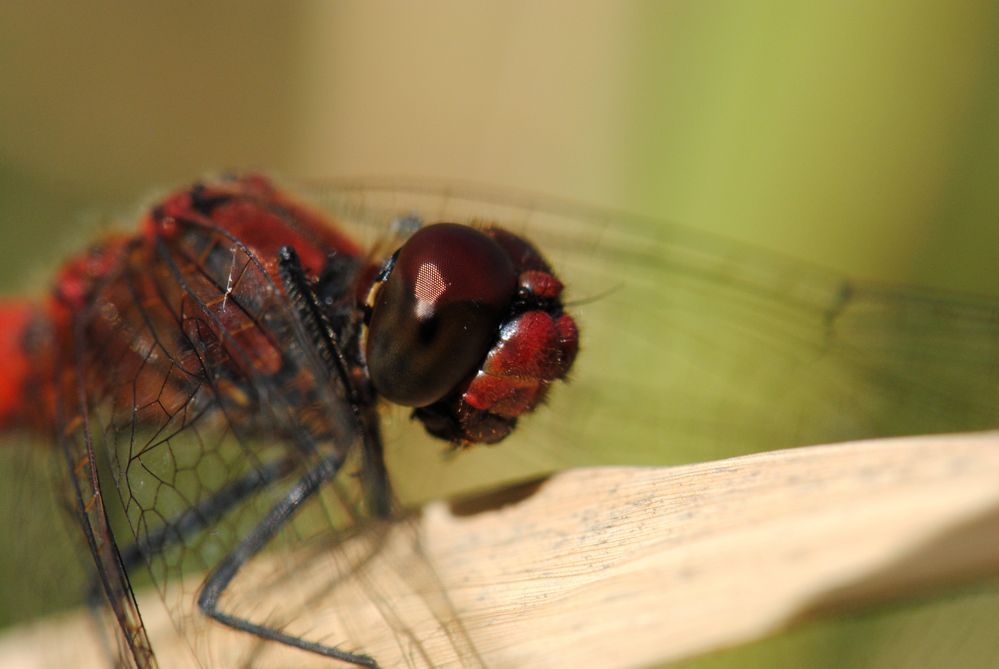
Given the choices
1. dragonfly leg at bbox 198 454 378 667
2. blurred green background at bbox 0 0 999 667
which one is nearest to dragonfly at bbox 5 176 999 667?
dragonfly leg at bbox 198 454 378 667

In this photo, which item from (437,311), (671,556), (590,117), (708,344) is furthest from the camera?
(590,117)

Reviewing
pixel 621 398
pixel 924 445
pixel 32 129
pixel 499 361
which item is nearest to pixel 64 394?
pixel 499 361

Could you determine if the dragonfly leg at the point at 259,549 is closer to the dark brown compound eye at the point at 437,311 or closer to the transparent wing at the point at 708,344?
the dark brown compound eye at the point at 437,311

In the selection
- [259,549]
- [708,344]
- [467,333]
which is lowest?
[259,549]

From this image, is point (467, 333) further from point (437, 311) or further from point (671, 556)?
point (671, 556)

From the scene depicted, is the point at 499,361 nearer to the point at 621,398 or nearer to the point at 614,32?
the point at 621,398

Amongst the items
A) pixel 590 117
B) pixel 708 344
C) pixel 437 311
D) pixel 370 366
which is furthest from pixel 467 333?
pixel 590 117

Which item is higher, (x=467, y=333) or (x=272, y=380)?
(x=467, y=333)
